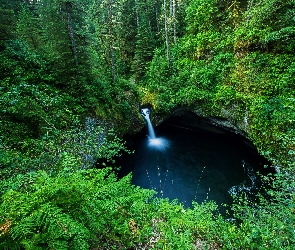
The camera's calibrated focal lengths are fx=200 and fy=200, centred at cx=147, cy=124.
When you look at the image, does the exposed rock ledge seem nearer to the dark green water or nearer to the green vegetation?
the green vegetation

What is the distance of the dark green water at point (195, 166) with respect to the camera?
34.5 feet

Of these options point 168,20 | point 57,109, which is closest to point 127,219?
point 57,109

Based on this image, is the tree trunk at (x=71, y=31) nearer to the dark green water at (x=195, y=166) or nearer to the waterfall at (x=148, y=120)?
the waterfall at (x=148, y=120)

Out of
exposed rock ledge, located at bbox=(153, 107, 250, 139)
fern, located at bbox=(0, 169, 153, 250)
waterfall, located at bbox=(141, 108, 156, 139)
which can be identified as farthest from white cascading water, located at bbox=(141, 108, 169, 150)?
fern, located at bbox=(0, 169, 153, 250)

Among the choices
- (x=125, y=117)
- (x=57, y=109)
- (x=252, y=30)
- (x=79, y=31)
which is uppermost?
(x=252, y=30)

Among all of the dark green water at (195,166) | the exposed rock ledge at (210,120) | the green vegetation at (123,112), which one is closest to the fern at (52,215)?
the green vegetation at (123,112)

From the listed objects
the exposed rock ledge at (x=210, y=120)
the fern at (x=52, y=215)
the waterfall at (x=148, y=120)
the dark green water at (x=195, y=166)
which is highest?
the exposed rock ledge at (x=210, y=120)

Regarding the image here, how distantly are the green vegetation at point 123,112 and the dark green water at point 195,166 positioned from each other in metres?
1.15

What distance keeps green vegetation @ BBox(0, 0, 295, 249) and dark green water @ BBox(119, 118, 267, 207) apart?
115cm

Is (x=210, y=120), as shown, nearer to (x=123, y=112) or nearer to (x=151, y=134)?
(x=151, y=134)

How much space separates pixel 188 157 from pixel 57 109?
8.58 metres

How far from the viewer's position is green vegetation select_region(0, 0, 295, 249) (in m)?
3.14

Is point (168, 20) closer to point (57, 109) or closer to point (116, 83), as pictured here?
point (116, 83)

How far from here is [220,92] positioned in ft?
44.1
